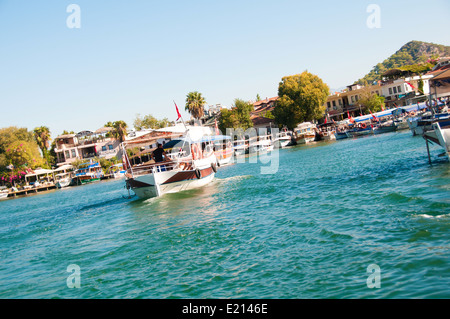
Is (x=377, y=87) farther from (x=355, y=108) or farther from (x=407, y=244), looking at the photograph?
(x=407, y=244)

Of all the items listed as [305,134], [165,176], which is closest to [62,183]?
[305,134]

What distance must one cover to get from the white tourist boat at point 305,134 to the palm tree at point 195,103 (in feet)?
72.8

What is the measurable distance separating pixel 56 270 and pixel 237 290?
7202mm

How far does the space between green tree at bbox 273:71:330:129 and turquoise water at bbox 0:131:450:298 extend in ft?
173

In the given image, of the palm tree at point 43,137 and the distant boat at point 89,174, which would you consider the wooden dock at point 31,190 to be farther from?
the palm tree at point 43,137

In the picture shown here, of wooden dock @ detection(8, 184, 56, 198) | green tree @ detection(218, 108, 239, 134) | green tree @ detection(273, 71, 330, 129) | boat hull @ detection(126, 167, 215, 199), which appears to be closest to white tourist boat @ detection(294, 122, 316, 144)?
green tree @ detection(273, 71, 330, 129)

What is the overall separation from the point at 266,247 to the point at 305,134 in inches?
2467

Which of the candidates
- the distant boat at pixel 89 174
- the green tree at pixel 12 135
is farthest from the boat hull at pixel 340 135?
the green tree at pixel 12 135

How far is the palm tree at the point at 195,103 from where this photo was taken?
3123 inches

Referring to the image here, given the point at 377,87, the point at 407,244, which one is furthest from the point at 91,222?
the point at 377,87

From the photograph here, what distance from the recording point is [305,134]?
7094cm

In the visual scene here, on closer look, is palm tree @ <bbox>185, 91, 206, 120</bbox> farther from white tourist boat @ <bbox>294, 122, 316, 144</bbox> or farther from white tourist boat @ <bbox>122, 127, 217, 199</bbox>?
white tourist boat @ <bbox>122, 127, 217, 199</bbox>

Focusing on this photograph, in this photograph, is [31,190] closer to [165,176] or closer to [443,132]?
[165,176]

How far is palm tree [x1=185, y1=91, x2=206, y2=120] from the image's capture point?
3123 inches
